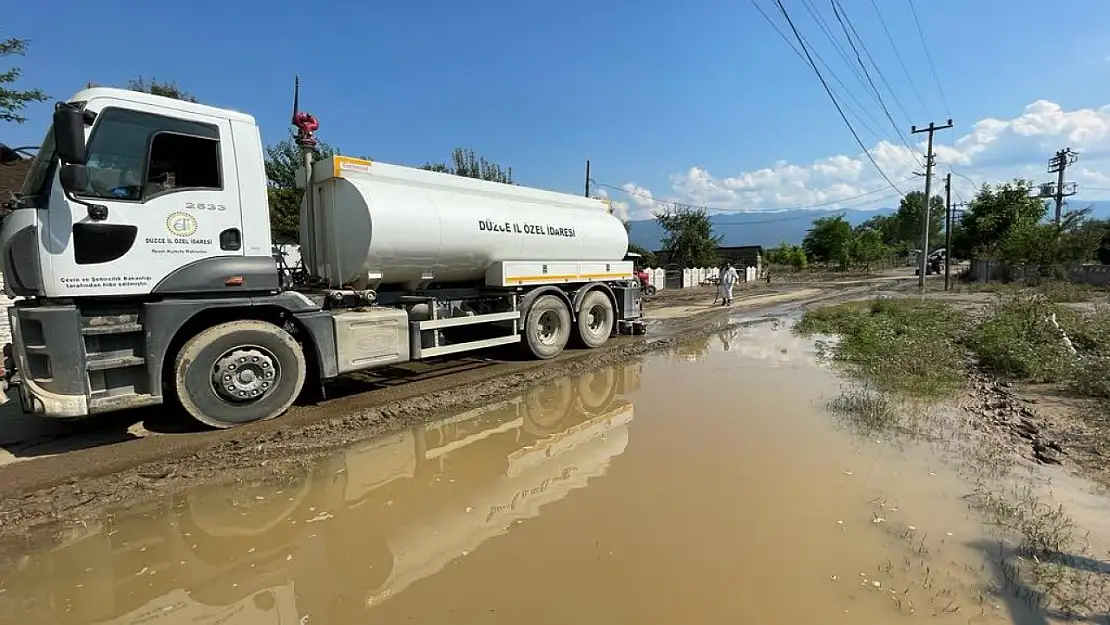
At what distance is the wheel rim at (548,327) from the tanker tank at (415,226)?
105 cm

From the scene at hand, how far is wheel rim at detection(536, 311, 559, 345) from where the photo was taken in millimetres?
9461

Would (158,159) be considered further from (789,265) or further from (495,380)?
(789,265)

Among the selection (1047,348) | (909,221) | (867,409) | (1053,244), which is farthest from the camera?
(909,221)

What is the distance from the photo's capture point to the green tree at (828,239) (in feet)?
189

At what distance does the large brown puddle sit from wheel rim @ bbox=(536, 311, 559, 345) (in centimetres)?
402

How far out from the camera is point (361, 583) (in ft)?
9.93

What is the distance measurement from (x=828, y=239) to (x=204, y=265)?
6510cm

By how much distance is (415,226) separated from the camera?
7.02 m

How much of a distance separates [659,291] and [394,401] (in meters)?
22.4

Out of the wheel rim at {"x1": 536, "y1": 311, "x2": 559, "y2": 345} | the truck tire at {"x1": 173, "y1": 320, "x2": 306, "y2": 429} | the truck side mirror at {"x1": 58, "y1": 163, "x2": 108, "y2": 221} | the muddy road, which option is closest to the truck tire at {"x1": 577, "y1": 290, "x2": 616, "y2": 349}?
the wheel rim at {"x1": 536, "y1": 311, "x2": 559, "y2": 345}

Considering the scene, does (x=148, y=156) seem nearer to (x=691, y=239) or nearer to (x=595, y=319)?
(x=595, y=319)

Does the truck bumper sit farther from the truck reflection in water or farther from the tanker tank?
the tanker tank

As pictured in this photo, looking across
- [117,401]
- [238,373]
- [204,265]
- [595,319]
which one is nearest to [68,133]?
[204,265]

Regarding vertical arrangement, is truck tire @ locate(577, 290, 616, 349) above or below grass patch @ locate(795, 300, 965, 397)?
above
